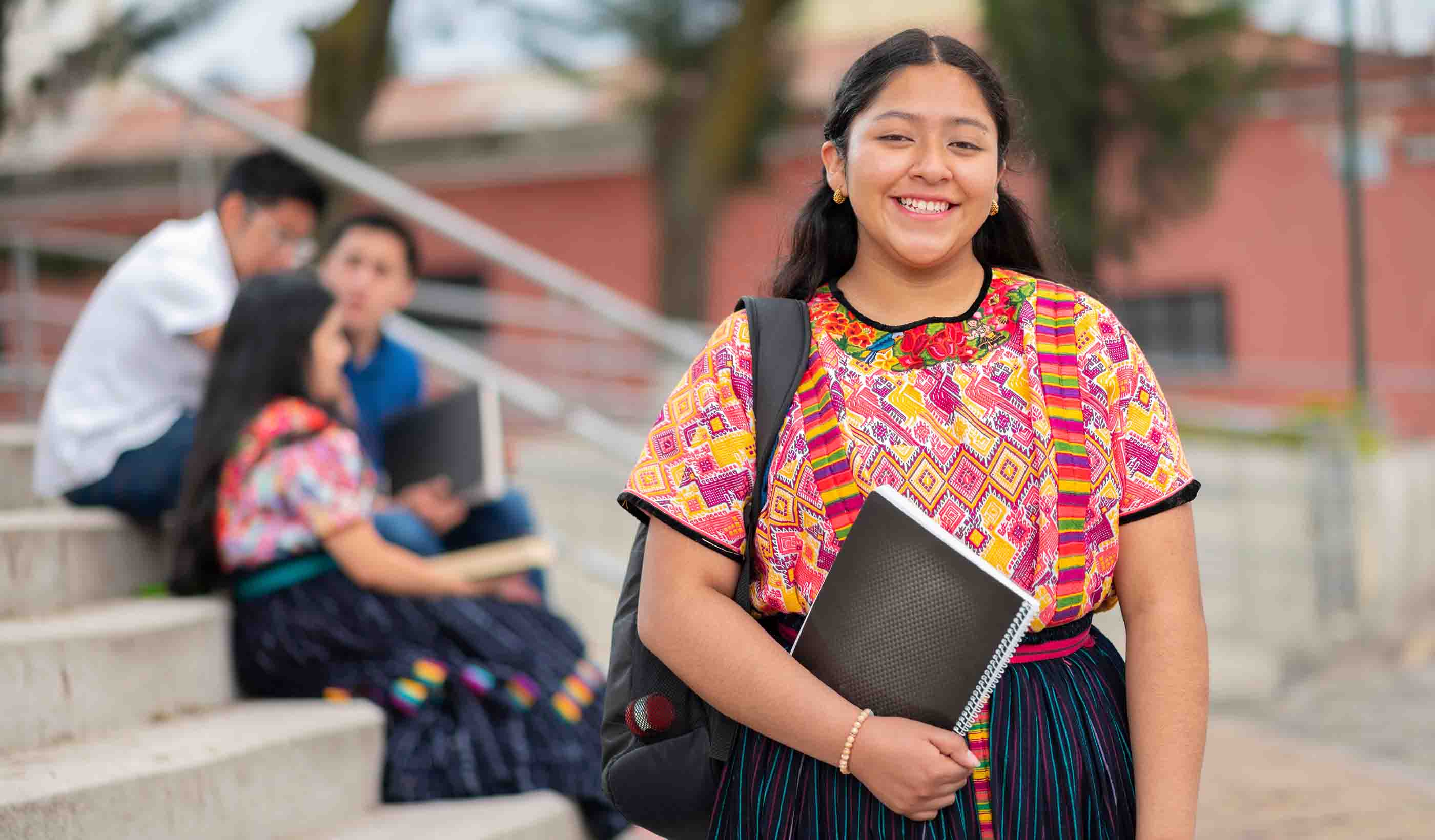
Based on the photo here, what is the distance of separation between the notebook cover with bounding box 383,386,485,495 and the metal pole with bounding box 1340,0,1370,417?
6835 millimetres

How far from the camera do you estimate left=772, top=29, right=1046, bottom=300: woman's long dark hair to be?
5.36 ft

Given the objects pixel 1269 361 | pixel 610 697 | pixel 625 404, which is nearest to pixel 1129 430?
pixel 610 697

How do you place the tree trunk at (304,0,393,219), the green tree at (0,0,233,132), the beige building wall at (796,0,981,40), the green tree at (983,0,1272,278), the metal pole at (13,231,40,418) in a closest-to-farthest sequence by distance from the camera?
the metal pole at (13,231,40,418) → the green tree at (0,0,233,132) → the tree trunk at (304,0,393,219) → the green tree at (983,0,1272,278) → the beige building wall at (796,0,981,40)

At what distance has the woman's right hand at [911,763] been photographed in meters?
1.45

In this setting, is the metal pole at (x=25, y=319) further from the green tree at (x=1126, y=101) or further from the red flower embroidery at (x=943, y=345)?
the green tree at (x=1126, y=101)

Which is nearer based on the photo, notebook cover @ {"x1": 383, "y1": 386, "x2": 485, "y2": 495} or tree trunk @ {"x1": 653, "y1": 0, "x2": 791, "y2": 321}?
notebook cover @ {"x1": 383, "y1": 386, "x2": 485, "y2": 495}

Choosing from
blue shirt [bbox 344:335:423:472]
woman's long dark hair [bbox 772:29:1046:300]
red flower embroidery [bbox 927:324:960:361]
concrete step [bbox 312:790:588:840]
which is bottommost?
concrete step [bbox 312:790:588:840]

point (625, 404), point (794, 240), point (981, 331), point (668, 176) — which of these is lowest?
point (625, 404)

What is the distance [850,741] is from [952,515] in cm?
26

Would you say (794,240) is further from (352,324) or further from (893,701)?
(352,324)

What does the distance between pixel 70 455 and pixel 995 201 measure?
234 centimetres

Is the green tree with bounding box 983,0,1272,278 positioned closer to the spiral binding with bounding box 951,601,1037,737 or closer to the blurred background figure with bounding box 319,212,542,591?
the blurred background figure with bounding box 319,212,542,591

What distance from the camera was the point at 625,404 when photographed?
36.1ft

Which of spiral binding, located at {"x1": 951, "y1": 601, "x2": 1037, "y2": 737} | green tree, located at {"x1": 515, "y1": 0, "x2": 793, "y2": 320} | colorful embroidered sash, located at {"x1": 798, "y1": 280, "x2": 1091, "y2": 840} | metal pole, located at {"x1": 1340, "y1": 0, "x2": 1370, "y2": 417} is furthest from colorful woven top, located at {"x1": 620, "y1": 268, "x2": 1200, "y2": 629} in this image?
green tree, located at {"x1": 515, "y1": 0, "x2": 793, "y2": 320}
